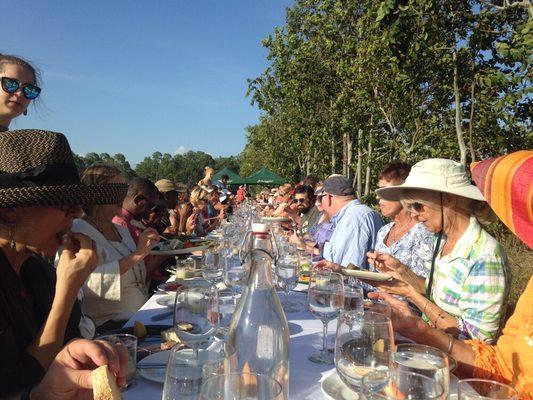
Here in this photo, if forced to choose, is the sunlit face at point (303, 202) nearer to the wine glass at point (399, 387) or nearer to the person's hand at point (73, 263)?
the person's hand at point (73, 263)

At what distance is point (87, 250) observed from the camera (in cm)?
183

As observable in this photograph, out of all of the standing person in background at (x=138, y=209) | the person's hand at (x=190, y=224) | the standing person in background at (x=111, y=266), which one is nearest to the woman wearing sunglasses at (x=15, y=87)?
the standing person in background at (x=111, y=266)

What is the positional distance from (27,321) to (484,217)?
2.61 metres

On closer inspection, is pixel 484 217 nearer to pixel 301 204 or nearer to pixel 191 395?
pixel 191 395

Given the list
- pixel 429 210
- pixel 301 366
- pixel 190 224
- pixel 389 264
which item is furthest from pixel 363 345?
pixel 190 224

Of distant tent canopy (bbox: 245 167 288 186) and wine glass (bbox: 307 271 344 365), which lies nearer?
wine glass (bbox: 307 271 344 365)

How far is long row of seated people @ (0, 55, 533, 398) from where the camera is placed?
1.52 meters

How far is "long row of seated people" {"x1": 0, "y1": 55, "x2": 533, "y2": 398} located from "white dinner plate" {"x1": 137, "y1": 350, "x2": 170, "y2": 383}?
177 millimetres

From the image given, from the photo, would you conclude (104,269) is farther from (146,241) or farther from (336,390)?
(336,390)

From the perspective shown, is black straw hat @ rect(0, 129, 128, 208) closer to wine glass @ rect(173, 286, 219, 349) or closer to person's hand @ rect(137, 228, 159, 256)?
wine glass @ rect(173, 286, 219, 349)

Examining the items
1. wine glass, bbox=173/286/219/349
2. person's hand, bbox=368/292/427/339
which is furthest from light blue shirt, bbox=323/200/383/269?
wine glass, bbox=173/286/219/349

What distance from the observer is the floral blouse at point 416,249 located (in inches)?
142

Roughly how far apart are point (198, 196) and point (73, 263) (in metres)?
8.75

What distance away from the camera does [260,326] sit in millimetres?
1376
